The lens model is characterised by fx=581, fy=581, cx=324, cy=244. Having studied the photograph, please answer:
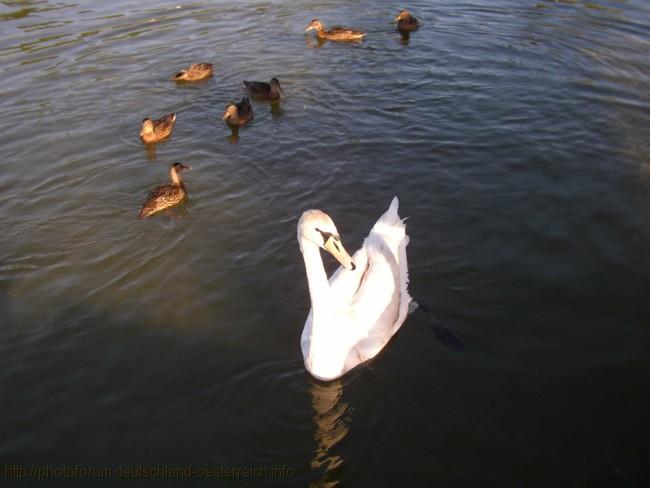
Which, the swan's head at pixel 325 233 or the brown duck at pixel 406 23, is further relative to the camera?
the brown duck at pixel 406 23

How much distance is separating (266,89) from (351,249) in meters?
6.06

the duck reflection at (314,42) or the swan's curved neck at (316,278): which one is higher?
the swan's curved neck at (316,278)

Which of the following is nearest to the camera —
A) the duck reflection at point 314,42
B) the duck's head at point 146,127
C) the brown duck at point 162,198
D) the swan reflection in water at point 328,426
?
the swan reflection in water at point 328,426

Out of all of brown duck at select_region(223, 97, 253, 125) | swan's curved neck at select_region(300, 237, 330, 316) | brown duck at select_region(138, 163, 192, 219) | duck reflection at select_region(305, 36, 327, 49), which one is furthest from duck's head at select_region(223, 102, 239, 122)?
swan's curved neck at select_region(300, 237, 330, 316)

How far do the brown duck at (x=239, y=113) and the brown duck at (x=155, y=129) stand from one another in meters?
1.19

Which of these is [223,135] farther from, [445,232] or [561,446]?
[561,446]

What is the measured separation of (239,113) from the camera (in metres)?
12.4

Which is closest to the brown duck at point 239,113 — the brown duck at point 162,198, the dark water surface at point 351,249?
the dark water surface at point 351,249

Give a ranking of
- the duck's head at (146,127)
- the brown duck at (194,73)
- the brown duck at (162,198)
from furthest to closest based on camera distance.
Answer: the brown duck at (194,73) < the duck's head at (146,127) < the brown duck at (162,198)

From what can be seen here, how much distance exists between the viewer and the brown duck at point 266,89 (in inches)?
516

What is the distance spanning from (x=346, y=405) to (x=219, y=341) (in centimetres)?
184

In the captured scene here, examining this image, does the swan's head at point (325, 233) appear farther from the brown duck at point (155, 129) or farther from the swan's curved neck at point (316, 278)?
the brown duck at point (155, 129)

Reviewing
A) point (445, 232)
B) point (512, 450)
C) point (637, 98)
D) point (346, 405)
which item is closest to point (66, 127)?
point (445, 232)

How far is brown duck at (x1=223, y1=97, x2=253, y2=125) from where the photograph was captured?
486 inches
